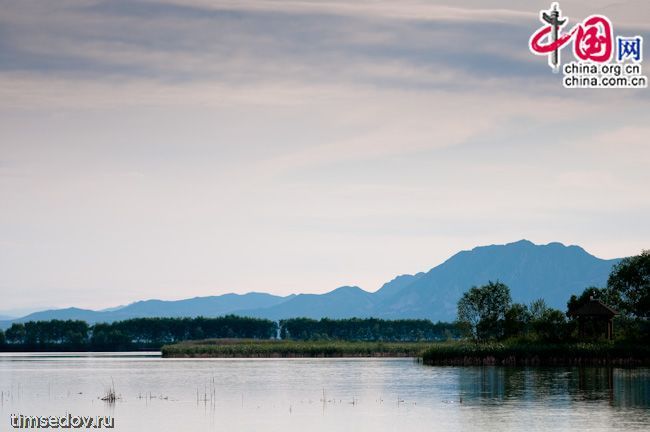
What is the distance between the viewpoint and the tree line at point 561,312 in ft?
337

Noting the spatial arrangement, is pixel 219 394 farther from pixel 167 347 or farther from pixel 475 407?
pixel 167 347

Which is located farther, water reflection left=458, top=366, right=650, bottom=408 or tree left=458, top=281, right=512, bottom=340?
tree left=458, top=281, right=512, bottom=340

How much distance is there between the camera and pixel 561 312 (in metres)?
104

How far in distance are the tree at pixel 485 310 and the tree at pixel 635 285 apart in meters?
12.4

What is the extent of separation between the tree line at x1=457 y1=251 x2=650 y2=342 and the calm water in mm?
16340

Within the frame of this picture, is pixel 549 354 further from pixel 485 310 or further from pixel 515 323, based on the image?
pixel 485 310

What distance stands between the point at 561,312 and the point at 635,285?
14634mm

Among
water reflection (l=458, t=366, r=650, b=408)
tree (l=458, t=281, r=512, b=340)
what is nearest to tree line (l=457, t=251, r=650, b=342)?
tree (l=458, t=281, r=512, b=340)

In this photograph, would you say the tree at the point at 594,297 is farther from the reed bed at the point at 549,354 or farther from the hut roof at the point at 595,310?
the reed bed at the point at 549,354

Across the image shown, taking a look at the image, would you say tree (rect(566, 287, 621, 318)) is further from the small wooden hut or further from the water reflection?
the water reflection

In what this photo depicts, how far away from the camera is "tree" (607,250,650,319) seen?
111125mm

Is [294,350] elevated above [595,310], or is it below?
below

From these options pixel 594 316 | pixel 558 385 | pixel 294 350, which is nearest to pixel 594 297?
pixel 594 316

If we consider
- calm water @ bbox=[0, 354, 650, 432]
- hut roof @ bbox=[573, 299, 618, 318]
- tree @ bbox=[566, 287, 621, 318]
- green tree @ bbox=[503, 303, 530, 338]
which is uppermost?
tree @ bbox=[566, 287, 621, 318]
